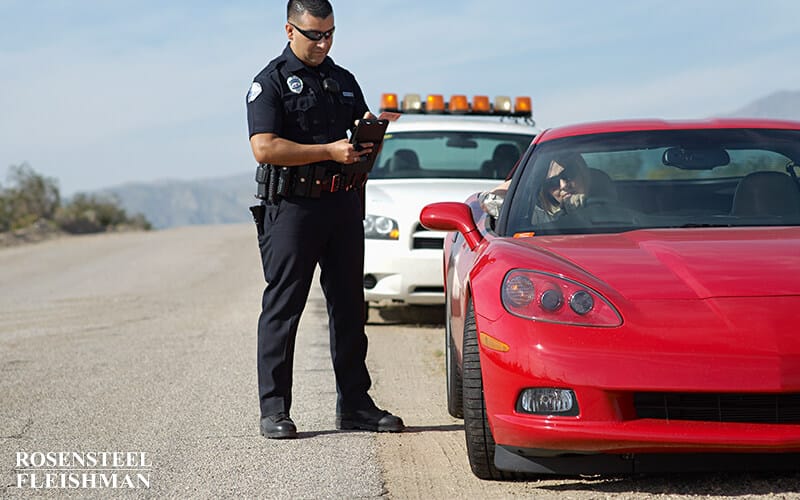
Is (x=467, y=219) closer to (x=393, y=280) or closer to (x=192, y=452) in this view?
(x=192, y=452)

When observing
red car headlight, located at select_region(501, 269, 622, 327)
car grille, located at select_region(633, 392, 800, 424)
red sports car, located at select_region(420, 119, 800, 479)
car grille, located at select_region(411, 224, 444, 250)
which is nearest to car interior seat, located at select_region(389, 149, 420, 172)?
car grille, located at select_region(411, 224, 444, 250)

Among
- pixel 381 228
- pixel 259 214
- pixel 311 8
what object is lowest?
pixel 381 228

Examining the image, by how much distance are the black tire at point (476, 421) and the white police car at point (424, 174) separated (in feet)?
16.6

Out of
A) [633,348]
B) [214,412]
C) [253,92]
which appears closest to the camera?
[633,348]

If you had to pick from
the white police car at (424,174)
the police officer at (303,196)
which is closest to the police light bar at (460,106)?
the white police car at (424,174)

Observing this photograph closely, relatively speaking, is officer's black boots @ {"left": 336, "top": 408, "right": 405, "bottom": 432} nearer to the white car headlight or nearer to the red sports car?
the red sports car

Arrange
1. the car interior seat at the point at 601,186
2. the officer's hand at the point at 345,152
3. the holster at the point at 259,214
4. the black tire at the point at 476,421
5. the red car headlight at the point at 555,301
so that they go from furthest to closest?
1. the holster at the point at 259,214
2. the officer's hand at the point at 345,152
3. the car interior seat at the point at 601,186
4. the black tire at the point at 476,421
5. the red car headlight at the point at 555,301

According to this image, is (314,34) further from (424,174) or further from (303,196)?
(424,174)

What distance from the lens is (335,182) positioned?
568 centimetres

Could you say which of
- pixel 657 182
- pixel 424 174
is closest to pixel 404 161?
pixel 424 174

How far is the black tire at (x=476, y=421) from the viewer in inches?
177

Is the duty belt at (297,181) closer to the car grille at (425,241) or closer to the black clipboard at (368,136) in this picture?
the black clipboard at (368,136)

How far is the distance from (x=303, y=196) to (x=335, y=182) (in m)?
0.16

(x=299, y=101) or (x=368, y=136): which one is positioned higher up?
(x=299, y=101)
